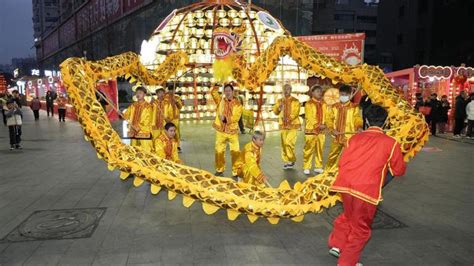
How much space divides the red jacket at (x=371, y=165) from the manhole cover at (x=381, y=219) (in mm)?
1455

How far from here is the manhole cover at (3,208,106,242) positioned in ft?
13.6

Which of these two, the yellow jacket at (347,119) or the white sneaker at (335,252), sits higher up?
the yellow jacket at (347,119)

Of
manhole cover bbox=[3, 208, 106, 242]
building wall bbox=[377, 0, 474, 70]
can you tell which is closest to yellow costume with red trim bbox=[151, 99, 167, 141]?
manhole cover bbox=[3, 208, 106, 242]

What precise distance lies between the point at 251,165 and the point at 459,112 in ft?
33.6

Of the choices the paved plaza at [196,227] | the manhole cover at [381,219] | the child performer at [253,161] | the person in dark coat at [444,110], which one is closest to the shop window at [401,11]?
the person in dark coat at [444,110]

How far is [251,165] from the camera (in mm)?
4887

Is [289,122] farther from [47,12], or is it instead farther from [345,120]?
[47,12]

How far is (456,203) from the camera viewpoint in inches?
211

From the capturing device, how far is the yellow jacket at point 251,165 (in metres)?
4.78

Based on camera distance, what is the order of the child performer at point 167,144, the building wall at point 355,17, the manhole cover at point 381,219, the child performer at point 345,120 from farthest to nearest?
the building wall at point 355,17 → the child performer at point 345,120 → the child performer at point 167,144 → the manhole cover at point 381,219

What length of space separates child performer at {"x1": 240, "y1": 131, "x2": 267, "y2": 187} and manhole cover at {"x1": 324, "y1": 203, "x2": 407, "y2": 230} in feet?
3.05

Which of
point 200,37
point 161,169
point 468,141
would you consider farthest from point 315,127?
point 200,37

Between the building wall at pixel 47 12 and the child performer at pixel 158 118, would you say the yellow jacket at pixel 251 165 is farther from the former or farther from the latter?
the building wall at pixel 47 12

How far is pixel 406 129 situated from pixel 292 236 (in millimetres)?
1653
